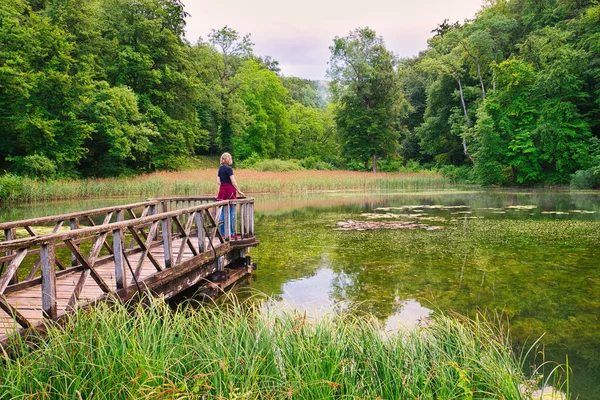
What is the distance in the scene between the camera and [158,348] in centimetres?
339

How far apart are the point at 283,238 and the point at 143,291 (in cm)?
753

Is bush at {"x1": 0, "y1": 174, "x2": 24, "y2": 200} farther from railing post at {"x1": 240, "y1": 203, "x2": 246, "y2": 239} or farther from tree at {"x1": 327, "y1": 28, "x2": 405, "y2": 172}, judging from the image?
tree at {"x1": 327, "y1": 28, "x2": 405, "y2": 172}

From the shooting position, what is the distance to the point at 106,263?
694cm

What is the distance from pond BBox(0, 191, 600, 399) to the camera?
542 cm

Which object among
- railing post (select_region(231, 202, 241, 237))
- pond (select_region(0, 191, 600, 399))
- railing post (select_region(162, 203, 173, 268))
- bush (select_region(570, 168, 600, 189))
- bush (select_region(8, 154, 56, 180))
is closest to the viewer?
pond (select_region(0, 191, 600, 399))

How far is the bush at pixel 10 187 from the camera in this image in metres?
21.1

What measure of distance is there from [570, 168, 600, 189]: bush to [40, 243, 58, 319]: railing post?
32460 mm

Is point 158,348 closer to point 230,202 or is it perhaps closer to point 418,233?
point 230,202

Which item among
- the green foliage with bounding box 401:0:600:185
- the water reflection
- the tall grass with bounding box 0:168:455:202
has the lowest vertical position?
the water reflection

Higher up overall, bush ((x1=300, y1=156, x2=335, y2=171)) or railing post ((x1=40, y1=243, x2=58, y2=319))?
bush ((x1=300, y1=156, x2=335, y2=171))

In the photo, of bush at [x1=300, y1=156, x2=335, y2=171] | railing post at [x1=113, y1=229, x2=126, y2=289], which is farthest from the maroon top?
bush at [x1=300, y1=156, x2=335, y2=171]

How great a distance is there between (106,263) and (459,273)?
6063 mm

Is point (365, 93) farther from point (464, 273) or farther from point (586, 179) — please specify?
point (464, 273)

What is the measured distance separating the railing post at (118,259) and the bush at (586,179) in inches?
1242
